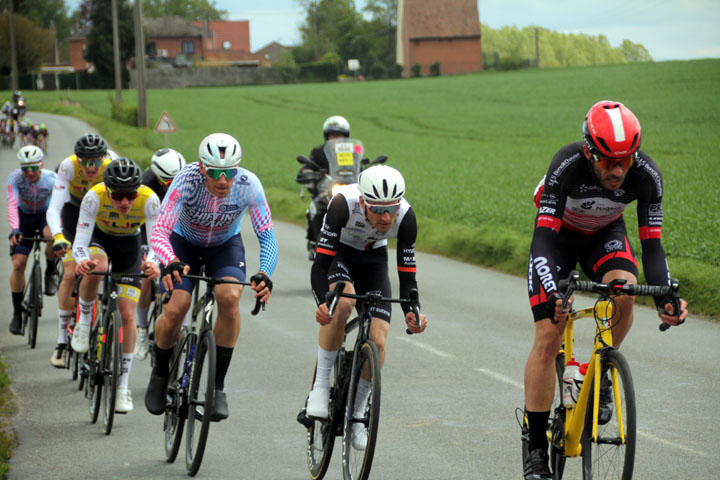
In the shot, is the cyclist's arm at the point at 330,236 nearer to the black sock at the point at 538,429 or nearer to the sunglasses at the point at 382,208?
the sunglasses at the point at 382,208

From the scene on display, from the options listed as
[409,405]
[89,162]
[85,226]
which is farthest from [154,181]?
[409,405]

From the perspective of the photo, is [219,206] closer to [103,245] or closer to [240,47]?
[103,245]

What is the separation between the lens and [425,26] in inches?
4756

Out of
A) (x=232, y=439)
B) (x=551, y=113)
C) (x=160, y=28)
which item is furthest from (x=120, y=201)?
(x=160, y=28)

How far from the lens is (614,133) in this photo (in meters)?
4.91

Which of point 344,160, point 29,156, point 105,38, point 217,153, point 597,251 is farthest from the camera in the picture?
point 105,38

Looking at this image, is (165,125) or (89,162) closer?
(89,162)

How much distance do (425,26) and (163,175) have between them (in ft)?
378

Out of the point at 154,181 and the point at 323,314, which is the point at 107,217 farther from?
the point at 323,314

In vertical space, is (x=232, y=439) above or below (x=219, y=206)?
below

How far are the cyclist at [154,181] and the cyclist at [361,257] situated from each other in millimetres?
2901

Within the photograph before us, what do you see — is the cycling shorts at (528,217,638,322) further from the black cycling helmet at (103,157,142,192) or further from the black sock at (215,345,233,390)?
the black cycling helmet at (103,157,142,192)

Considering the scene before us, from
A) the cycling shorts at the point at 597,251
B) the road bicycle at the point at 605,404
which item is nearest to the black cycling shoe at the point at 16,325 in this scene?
the cycling shorts at the point at 597,251

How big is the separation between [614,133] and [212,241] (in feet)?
10.8
